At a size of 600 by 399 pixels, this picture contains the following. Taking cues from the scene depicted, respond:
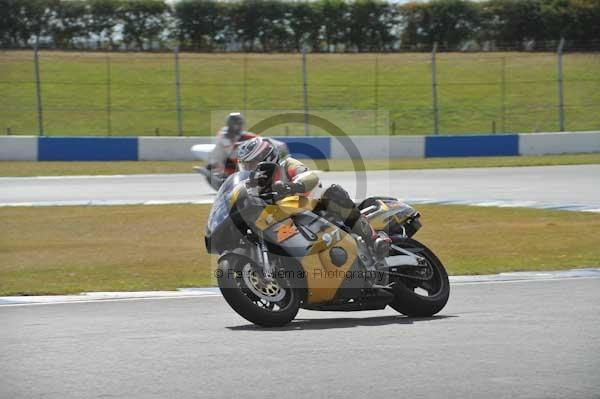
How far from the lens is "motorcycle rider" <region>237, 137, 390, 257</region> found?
690 cm

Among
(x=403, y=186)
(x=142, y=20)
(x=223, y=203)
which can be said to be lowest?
(x=403, y=186)

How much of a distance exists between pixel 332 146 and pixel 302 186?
60.7 feet

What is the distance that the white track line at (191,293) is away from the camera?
28.0ft

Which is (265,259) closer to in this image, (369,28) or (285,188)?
(285,188)

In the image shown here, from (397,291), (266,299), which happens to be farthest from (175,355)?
(397,291)

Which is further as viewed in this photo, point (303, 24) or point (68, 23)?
point (303, 24)

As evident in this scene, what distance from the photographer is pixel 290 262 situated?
6.96 meters

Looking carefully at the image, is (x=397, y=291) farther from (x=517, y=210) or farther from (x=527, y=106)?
(x=527, y=106)

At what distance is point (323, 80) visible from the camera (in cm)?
3544

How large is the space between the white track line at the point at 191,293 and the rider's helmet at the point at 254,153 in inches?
80.1

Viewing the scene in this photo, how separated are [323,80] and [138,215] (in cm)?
2095

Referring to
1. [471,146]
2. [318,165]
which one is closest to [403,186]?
A: [318,165]

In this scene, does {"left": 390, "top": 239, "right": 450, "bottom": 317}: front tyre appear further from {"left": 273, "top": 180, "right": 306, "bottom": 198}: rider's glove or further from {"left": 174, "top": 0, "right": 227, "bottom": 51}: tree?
{"left": 174, "top": 0, "right": 227, "bottom": 51}: tree

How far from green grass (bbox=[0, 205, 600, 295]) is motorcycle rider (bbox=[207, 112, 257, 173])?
79 centimetres
